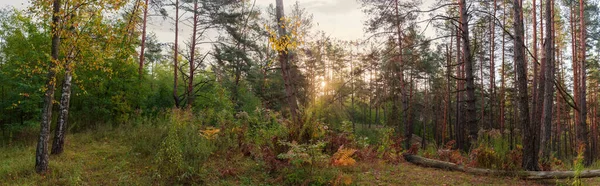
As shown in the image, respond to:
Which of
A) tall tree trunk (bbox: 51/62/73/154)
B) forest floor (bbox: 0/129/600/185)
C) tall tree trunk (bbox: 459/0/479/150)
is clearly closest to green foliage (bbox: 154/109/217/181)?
forest floor (bbox: 0/129/600/185)

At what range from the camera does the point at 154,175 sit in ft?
16.1

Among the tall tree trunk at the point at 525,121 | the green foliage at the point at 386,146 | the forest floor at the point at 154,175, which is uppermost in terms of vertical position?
the tall tree trunk at the point at 525,121

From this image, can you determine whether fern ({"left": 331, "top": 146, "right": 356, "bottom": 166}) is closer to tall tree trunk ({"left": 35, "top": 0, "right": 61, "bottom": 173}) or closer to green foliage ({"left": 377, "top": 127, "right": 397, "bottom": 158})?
green foliage ({"left": 377, "top": 127, "right": 397, "bottom": 158})

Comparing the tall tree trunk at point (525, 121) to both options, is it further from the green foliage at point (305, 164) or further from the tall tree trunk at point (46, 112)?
the tall tree trunk at point (46, 112)

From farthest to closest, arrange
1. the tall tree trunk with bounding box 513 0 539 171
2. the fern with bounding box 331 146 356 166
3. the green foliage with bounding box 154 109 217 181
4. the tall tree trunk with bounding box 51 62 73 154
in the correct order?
the tall tree trunk with bounding box 51 62 73 154, the tall tree trunk with bounding box 513 0 539 171, the fern with bounding box 331 146 356 166, the green foliage with bounding box 154 109 217 181

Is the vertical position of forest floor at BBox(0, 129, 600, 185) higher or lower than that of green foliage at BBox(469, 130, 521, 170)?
lower

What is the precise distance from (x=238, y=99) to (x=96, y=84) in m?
6.76

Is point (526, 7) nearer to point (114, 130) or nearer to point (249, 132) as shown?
point (249, 132)

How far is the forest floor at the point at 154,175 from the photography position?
201 inches

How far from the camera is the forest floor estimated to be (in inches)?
201

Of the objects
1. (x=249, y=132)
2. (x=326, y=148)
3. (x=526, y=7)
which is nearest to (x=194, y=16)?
(x=249, y=132)

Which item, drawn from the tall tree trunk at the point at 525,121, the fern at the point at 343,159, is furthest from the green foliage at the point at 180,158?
the tall tree trunk at the point at 525,121

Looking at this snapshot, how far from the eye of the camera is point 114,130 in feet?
32.8

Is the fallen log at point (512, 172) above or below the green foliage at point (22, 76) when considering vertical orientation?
below
